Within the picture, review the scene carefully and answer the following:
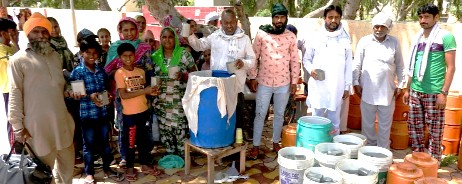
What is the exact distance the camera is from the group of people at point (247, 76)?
3480 mm

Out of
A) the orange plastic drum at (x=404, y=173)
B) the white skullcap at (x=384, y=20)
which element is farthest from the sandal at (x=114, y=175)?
the white skullcap at (x=384, y=20)

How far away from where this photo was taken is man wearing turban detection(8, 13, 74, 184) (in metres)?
2.66

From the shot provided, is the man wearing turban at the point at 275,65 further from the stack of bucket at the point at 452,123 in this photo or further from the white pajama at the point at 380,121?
the stack of bucket at the point at 452,123

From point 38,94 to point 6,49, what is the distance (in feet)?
3.96

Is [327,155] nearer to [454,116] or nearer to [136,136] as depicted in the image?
[136,136]

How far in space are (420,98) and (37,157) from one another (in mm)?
3624

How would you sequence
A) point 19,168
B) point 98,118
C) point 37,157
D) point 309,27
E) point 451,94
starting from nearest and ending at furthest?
1. point 19,168
2. point 37,157
3. point 98,118
4. point 451,94
5. point 309,27

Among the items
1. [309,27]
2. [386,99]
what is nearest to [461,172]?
[386,99]

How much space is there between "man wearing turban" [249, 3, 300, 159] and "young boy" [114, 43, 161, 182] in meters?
1.15

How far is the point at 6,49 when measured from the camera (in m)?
3.56

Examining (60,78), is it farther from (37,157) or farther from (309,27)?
(309,27)

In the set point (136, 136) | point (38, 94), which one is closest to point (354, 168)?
point (136, 136)

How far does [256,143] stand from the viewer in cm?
420

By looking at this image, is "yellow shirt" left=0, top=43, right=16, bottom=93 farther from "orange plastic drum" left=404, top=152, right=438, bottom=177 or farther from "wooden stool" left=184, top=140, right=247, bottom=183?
"orange plastic drum" left=404, top=152, right=438, bottom=177
